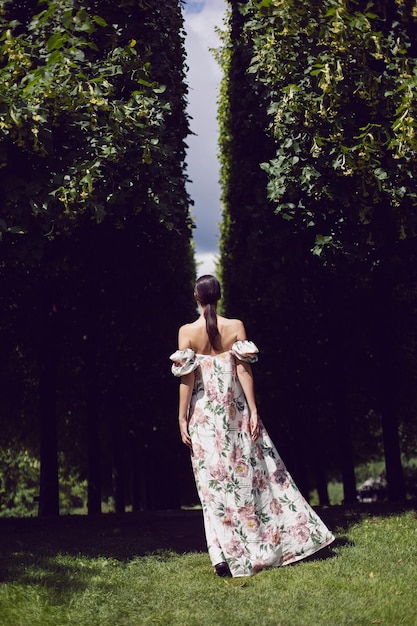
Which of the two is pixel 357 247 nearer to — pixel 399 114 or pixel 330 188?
pixel 330 188

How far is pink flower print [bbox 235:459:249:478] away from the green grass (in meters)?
1.01

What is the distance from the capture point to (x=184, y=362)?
7.88 meters

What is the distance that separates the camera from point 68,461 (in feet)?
74.2

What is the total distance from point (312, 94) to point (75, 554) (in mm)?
6934

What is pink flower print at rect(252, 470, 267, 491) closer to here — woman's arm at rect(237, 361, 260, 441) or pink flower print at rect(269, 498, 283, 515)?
pink flower print at rect(269, 498, 283, 515)

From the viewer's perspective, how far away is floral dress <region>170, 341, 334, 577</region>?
25.3 feet

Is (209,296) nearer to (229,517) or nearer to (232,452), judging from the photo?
(232,452)

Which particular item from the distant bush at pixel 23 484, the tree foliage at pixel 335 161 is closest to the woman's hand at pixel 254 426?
the tree foliage at pixel 335 161

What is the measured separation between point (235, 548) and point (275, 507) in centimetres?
65

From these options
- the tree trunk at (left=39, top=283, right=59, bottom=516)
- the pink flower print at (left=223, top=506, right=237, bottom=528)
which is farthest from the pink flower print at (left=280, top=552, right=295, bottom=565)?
the tree trunk at (left=39, top=283, right=59, bottom=516)

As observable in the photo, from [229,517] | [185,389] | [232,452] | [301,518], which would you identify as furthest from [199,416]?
[301,518]

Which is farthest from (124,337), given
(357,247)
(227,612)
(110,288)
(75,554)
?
(227,612)

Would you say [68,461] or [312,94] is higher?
[312,94]

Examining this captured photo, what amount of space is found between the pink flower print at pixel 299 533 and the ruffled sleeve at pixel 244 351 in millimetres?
1836
